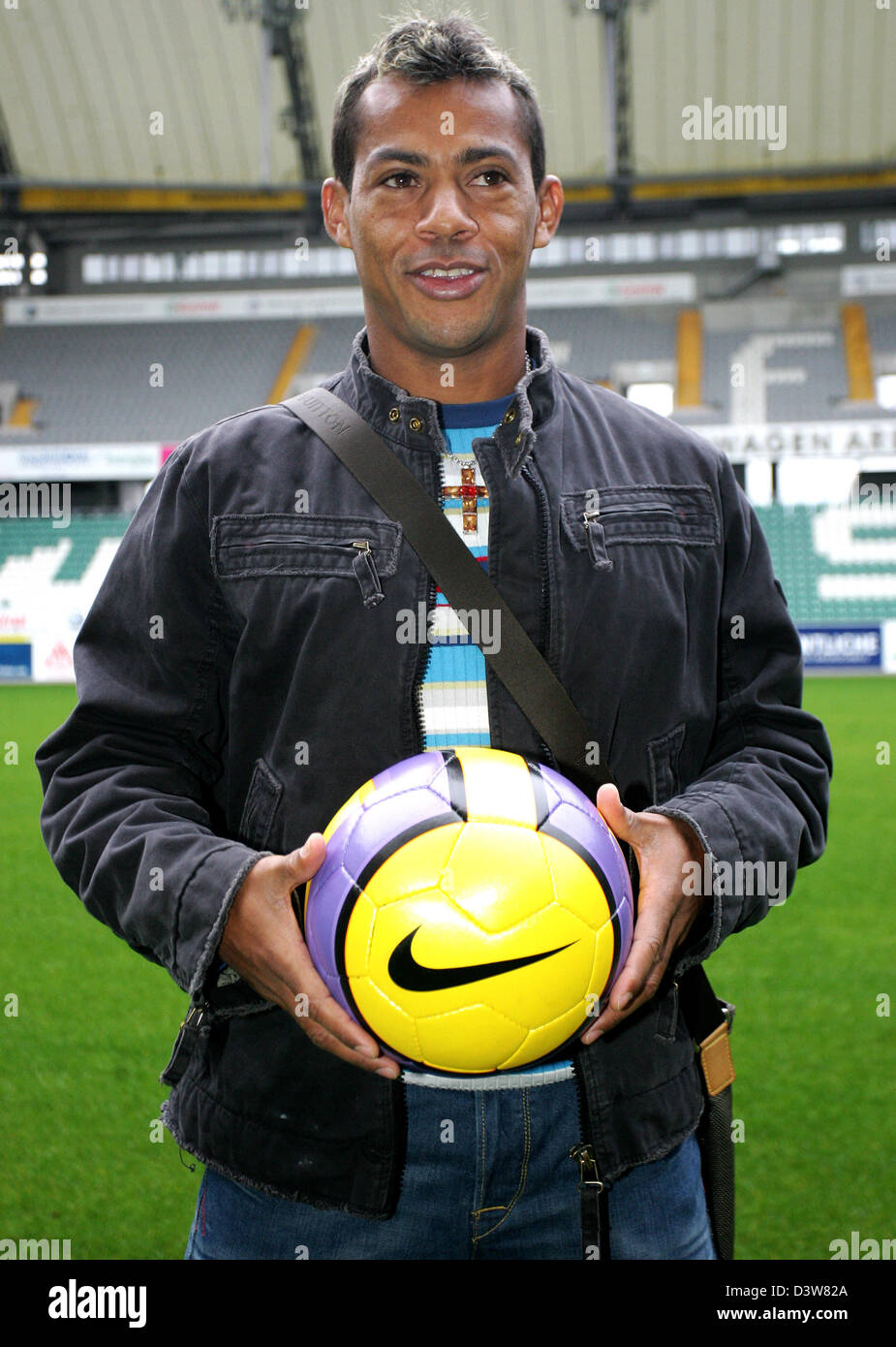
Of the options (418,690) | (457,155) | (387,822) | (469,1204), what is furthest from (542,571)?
(469,1204)

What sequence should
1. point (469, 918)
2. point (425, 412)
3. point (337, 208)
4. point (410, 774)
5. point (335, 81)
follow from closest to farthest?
point (469, 918) → point (410, 774) → point (425, 412) → point (337, 208) → point (335, 81)

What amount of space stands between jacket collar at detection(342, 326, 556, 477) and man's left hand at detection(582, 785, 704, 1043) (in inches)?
20.2

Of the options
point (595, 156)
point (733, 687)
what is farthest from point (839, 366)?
point (733, 687)

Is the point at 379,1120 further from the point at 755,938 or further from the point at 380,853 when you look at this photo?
the point at 755,938

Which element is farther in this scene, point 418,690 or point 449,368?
point 449,368

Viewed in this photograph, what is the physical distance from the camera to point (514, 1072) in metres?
1.48

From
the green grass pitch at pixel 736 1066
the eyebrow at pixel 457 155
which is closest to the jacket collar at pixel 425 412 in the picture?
the eyebrow at pixel 457 155

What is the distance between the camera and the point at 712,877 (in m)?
1.41

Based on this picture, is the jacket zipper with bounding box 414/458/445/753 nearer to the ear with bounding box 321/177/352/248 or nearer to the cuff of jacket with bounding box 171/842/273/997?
the cuff of jacket with bounding box 171/842/273/997

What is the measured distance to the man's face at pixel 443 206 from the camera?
5.22 feet

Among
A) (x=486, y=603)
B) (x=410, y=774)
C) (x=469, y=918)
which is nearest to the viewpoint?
(x=469, y=918)

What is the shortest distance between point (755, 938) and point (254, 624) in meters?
4.58

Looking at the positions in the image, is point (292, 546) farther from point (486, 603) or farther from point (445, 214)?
point (445, 214)

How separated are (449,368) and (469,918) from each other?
777 millimetres
